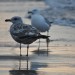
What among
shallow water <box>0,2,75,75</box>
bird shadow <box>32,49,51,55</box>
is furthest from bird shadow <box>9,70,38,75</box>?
bird shadow <box>32,49,51,55</box>

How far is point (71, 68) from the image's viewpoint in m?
10.8

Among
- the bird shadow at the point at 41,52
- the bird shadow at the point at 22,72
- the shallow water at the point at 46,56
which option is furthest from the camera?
the bird shadow at the point at 41,52

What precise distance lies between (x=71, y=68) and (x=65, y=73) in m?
0.64

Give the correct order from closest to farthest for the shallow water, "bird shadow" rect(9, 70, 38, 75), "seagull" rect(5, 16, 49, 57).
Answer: "bird shadow" rect(9, 70, 38, 75), the shallow water, "seagull" rect(5, 16, 49, 57)

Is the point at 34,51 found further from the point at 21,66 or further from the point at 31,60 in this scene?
the point at 21,66

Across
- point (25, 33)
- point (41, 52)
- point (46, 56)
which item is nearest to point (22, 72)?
point (25, 33)

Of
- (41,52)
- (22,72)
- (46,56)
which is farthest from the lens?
(41,52)

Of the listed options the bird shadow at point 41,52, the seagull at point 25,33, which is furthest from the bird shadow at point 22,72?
the bird shadow at point 41,52

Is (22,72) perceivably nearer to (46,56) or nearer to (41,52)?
(46,56)

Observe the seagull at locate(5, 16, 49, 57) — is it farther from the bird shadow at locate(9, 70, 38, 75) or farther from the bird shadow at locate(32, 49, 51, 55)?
the bird shadow at locate(32, 49, 51, 55)

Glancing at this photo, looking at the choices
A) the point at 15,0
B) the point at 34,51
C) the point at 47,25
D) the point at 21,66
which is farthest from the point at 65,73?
the point at 15,0

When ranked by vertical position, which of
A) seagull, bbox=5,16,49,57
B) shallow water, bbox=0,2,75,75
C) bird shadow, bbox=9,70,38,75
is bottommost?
bird shadow, bbox=9,70,38,75

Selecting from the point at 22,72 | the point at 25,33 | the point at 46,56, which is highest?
the point at 25,33

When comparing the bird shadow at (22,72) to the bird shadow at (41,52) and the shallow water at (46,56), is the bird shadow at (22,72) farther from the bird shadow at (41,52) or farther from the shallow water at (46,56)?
the bird shadow at (41,52)
